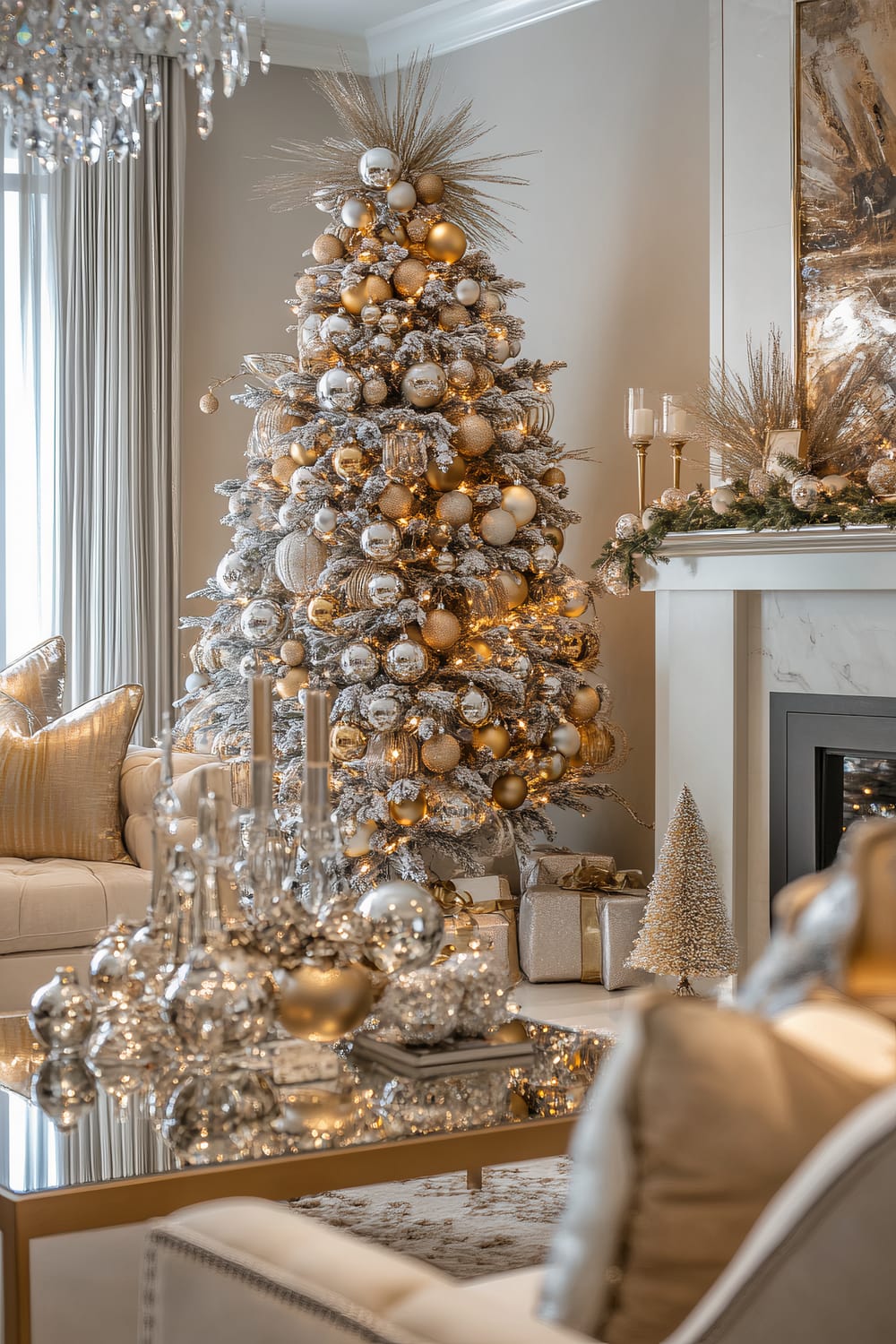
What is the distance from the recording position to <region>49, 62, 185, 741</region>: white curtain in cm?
589

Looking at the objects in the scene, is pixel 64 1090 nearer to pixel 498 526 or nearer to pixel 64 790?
pixel 64 790

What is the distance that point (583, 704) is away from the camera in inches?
193

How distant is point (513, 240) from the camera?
5934mm

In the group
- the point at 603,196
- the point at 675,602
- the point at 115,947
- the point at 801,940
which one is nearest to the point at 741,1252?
the point at 801,940

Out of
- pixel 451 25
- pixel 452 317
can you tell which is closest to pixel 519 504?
pixel 452 317

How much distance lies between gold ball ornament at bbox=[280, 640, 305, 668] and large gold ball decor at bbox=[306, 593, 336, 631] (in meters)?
0.13

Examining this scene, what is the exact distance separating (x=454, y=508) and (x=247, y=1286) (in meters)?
3.68

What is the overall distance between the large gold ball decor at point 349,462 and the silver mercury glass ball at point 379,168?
2.72 feet

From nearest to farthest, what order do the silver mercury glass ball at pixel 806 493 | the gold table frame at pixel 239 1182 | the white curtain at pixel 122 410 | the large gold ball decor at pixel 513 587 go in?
1. the gold table frame at pixel 239 1182
2. the silver mercury glass ball at pixel 806 493
3. the large gold ball decor at pixel 513 587
4. the white curtain at pixel 122 410

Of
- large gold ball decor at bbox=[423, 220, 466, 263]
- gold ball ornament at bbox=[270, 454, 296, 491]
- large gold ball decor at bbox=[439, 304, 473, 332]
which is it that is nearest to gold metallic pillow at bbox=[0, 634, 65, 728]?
gold ball ornament at bbox=[270, 454, 296, 491]

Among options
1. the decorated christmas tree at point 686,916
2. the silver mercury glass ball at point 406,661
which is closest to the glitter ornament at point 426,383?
the silver mercury glass ball at point 406,661

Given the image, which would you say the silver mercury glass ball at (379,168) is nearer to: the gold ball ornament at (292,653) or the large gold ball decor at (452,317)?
the large gold ball decor at (452,317)

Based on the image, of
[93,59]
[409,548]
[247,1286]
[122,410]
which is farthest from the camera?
[122,410]

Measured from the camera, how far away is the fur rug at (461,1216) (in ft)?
8.58
